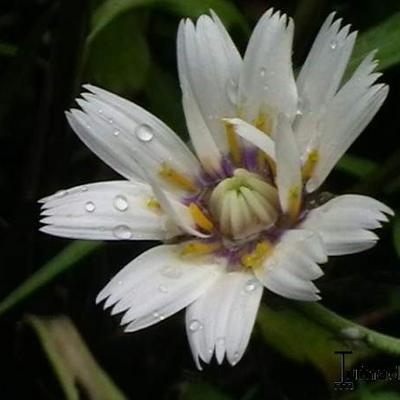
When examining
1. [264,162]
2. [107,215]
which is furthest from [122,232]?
[264,162]

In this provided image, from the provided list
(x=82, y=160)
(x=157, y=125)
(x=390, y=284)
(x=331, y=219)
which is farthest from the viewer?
(x=82, y=160)

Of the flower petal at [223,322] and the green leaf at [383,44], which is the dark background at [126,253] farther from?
the flower petal at [223,322]

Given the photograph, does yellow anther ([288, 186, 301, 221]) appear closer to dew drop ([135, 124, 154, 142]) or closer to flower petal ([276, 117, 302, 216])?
flower petal ([276, 117, 302, 216])

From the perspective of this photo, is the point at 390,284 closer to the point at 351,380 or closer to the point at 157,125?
the point at 351,380

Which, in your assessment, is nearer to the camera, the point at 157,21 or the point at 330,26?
the point at 330,26

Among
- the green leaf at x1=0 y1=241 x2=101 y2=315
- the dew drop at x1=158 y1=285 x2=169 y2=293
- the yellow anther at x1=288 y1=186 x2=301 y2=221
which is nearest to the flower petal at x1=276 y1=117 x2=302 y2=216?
the yellow anther at x1=288 y1=186 x2=301 y2=221

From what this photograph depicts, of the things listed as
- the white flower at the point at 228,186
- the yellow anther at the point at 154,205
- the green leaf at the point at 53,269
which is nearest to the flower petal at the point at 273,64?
the white flower at the point at 228,186

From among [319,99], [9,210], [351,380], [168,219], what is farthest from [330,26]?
[9,210]
